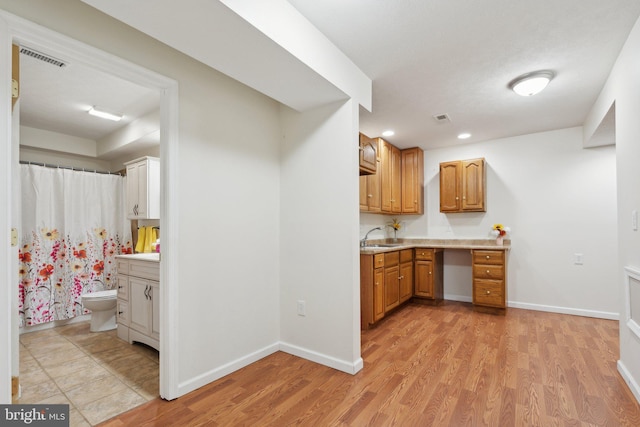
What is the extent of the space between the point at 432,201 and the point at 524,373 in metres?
3.07

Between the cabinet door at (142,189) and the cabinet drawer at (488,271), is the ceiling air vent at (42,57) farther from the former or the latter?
the cabinet drawer at (488,271)

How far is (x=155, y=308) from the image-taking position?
111 inches

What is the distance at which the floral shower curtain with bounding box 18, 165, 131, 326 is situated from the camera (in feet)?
12.3

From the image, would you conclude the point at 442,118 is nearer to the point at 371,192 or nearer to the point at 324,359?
the point at 371,192

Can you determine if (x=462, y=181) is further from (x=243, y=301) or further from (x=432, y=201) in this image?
(x=243, y=301)

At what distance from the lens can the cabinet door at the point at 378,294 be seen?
3.51 metres

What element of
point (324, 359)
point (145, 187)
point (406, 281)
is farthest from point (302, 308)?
point (145, 187)

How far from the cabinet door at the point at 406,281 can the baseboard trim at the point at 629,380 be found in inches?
84.7

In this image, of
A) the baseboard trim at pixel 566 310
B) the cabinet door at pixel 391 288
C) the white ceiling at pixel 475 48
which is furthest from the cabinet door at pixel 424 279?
the white ceiling at pixel 475 48

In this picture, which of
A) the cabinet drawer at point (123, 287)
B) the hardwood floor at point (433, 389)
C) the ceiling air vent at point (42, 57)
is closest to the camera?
the hardwood floor at point (433, 389)

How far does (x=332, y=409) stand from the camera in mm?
1994

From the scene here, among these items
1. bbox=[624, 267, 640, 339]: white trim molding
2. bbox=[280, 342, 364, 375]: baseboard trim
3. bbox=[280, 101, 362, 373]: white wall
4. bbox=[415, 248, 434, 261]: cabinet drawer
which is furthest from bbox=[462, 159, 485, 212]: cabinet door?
bbox=[280, 342, 364, 375]: baseboard trim

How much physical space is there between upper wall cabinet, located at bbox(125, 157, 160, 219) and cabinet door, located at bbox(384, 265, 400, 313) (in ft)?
9.55

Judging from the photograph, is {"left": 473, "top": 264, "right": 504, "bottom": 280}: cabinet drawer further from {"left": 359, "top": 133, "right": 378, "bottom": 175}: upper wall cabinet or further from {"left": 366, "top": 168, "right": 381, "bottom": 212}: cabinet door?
{"left": 359, "top": 133, "right": 378, "bottom": 175}: upper wall cabinet
